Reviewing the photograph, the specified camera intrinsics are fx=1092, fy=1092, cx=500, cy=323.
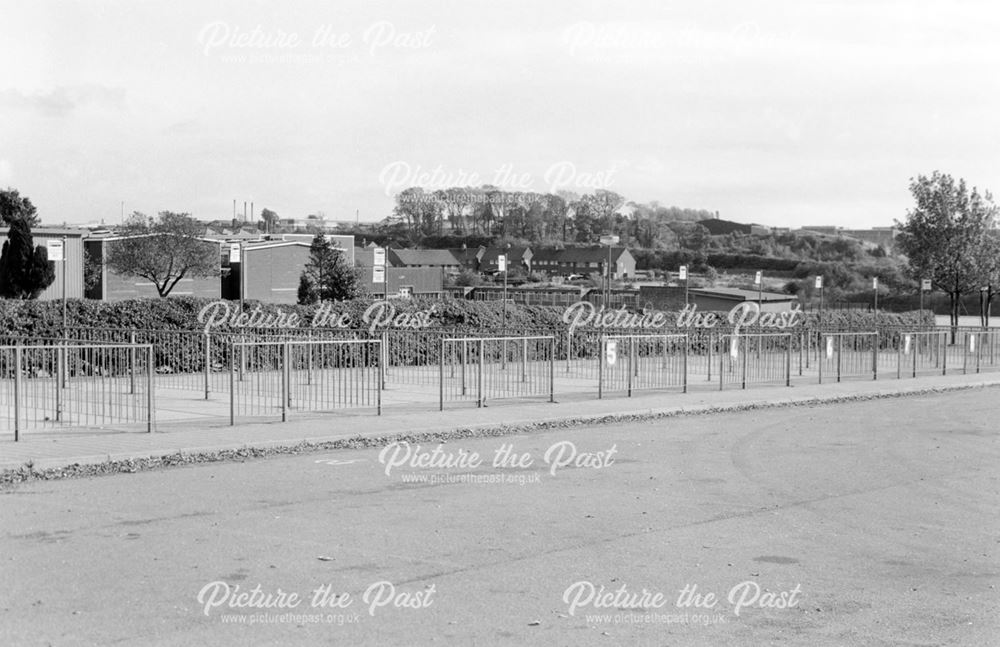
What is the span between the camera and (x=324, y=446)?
50.8ft

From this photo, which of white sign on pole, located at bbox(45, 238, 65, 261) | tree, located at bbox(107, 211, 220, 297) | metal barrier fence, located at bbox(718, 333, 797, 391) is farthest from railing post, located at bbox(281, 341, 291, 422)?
tree, located at bbox(107, 211, 220, 297)

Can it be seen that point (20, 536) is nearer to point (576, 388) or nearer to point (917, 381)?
point (576, 388)

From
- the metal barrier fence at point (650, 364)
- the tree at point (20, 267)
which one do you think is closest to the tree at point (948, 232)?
the metal barrier fence at point (650, 364)

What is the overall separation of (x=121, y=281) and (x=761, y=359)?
2224 inches

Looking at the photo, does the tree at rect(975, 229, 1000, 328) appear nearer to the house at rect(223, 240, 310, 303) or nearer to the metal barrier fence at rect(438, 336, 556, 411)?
the metal barrier fence at rect(438, 336, 556, 411)

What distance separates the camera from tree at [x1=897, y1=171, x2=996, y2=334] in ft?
157

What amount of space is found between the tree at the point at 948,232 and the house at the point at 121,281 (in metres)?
43.7

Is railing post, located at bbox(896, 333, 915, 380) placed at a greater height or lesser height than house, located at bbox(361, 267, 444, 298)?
lesser

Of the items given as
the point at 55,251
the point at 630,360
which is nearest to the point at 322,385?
the point at 55,251

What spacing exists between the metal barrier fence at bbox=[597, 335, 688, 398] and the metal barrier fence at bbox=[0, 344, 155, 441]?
34.3 feet

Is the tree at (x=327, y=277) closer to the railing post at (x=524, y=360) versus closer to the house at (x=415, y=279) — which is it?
the house at (x=415, y=279)

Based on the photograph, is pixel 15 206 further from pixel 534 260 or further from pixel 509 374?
pixel 509 374

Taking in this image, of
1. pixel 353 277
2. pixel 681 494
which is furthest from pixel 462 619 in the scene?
pixel 353 277

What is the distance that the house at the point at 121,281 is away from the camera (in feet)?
238
